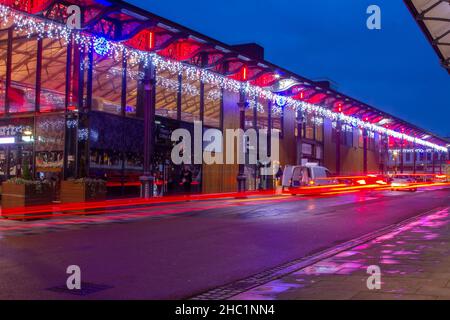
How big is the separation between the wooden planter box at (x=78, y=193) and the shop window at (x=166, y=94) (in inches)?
405

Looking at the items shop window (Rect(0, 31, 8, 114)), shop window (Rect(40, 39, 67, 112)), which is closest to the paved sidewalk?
shop window (Rect(40, 39, 67, 112))

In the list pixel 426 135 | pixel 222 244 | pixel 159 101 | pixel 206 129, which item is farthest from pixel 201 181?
pixel 426 135

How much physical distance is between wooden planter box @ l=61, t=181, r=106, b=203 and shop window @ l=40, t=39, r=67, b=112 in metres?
6.78

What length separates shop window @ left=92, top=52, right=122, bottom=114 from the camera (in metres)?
24.9

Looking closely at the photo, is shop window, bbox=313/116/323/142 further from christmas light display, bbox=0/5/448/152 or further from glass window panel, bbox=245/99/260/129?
glass window panel, bbox=245/99/260/129

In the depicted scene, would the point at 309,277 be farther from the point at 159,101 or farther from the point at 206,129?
the point at 206,129

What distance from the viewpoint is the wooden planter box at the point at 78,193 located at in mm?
18984

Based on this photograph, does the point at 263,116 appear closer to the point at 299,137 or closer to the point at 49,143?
the point at 299,137

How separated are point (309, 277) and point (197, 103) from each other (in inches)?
982

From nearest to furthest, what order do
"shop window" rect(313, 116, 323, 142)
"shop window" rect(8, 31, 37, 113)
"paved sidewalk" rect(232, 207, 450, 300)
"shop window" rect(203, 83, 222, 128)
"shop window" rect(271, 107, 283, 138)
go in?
"paved sidewalk" rect(232, 207, 450, 300), "shop window" rect(8, 31, 37, 113), "shop window" rect(203, 83, 222, 128), "shop window" rect(271, 107, 283, 138), "shop window" rect(313, 116, 323, 142)

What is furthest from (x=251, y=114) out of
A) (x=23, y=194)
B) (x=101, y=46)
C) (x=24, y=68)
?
(x=23, y=194)

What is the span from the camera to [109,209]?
821 inches

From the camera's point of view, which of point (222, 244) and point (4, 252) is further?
point (222, 244)

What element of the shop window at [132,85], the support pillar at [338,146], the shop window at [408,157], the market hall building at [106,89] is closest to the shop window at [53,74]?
the market hall building at [106,89]
